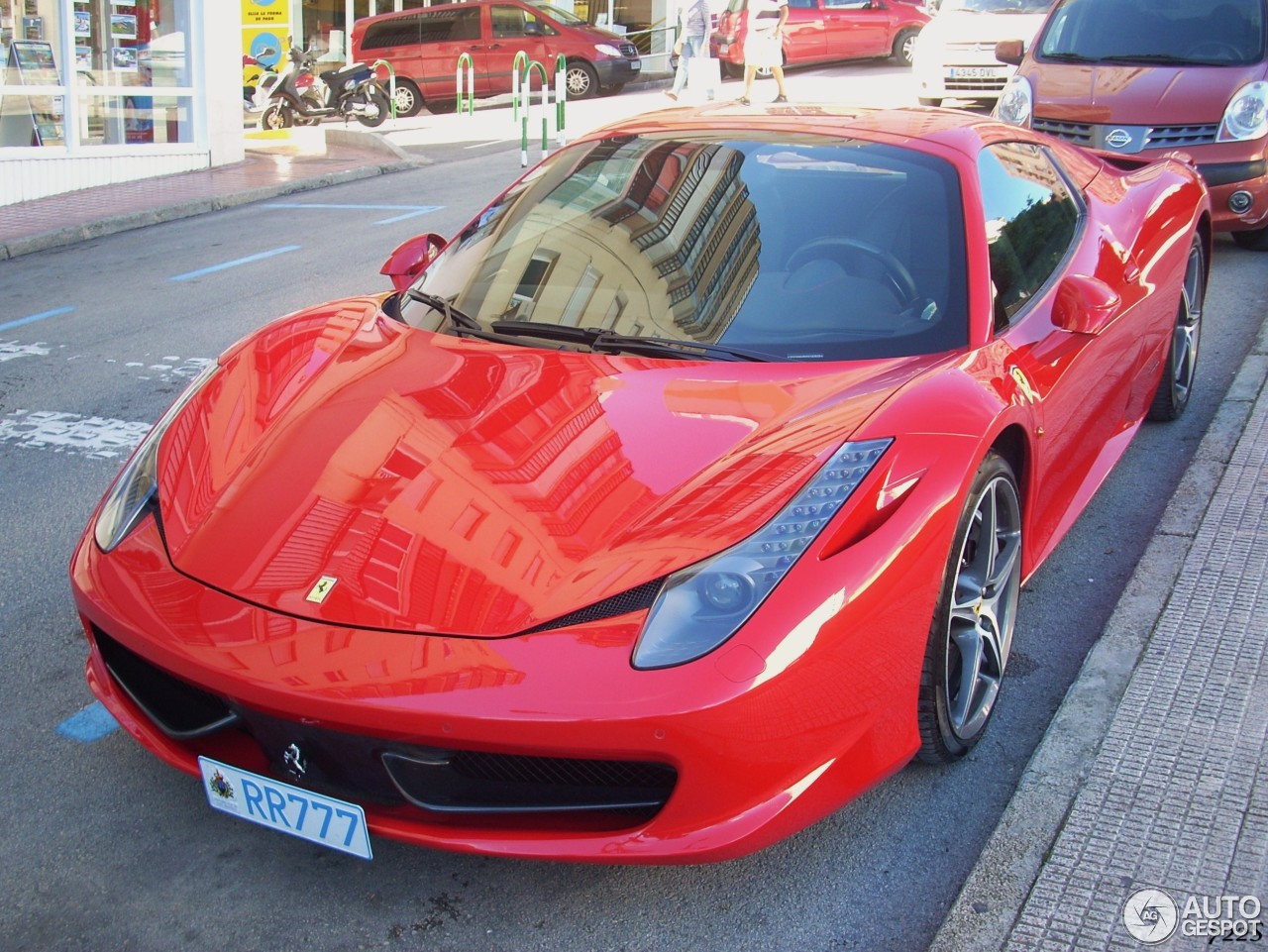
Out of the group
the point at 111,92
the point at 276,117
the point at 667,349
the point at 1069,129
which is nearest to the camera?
the point at 667,349

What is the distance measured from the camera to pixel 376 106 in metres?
19.1

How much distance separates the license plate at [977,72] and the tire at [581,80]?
823cm

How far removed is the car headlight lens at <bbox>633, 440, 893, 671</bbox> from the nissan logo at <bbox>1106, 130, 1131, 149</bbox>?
640 cm

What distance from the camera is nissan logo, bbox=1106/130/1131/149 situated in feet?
27.1

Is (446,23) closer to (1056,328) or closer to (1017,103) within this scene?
(1017,103)

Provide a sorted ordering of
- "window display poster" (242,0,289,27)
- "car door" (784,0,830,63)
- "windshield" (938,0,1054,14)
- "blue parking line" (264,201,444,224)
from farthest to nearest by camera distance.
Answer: "car door" (784,0,830,63) → "window display poster" (242,0,289,27) → "windshield" (938,0,1054,14) → "blue parking line" (264,201,444,224)

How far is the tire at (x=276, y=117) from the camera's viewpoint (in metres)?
19.5

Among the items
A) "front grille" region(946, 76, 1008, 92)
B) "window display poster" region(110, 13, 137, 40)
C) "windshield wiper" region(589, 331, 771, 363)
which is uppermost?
"window display poster" region(110, 13, 137, 40)

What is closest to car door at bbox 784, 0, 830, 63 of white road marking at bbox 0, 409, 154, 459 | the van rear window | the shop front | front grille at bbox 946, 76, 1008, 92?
the van rear window

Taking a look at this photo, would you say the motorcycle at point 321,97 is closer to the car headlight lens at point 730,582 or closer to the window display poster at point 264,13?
the window display poster at point 264,13

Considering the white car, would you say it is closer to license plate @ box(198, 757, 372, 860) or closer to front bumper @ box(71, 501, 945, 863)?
front bumper @ box(71, 501, 945, 863)

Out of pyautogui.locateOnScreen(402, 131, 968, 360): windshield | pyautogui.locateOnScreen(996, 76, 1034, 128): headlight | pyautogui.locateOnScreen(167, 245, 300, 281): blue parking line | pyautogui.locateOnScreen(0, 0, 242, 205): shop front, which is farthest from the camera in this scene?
pyautogui.locateOnScreen(0, 0, 242, 205): shop front

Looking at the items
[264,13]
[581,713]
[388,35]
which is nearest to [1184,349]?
[581,713]

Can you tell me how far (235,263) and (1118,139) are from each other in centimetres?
600
